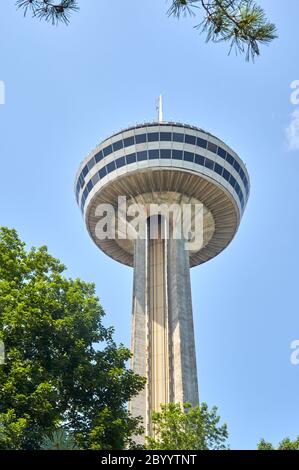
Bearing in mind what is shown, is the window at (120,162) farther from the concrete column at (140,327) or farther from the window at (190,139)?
the concrete column at (140,327)

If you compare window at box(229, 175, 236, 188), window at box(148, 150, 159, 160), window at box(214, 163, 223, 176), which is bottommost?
window at box(229, 175, 236, 188)

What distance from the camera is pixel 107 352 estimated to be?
2234 centimetres

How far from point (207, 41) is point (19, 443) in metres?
13.9

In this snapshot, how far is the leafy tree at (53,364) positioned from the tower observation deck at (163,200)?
1036 inches

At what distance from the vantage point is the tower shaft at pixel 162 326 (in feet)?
151

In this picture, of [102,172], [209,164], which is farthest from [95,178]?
[209,164]

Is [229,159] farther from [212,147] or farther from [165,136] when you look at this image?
[165,136]

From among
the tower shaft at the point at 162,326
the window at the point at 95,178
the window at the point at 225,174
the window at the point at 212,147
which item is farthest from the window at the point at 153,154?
the tower shaft at the point at 162,326

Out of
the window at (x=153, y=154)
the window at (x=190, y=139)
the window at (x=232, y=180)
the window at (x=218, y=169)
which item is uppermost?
the window at (x=190, y=139)

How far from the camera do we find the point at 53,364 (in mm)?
19984

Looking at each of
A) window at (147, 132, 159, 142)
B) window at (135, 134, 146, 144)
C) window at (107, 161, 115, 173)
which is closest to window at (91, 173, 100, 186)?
window at (107, 161, 115, 173)

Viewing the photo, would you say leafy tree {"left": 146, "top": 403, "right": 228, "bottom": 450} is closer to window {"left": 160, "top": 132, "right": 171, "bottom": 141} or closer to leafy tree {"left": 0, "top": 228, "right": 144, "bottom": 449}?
leafy tree {"left": 0, "top": 228, "right": 144, "bottom": 449}

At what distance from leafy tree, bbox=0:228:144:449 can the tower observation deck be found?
26319mm

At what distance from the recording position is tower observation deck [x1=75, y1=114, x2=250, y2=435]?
49.3 metres
